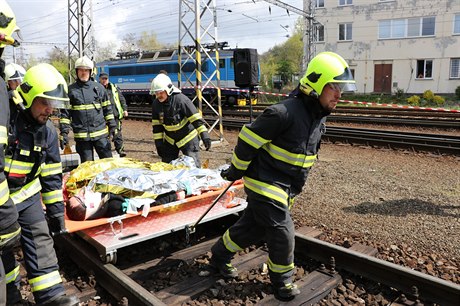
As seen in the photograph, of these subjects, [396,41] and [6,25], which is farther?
[396,41]

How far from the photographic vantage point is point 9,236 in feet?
8.90

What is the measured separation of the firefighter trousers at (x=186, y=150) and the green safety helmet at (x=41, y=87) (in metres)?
3.11

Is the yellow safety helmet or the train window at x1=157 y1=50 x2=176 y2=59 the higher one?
the train window at x1=157 y1=50 x2=176 y2=59

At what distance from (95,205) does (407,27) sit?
116ft

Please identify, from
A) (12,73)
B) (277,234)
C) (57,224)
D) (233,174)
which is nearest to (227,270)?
(277,234)

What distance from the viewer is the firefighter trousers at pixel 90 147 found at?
6.68 meters

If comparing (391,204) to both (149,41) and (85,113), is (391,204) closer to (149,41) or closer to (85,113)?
(85,113)

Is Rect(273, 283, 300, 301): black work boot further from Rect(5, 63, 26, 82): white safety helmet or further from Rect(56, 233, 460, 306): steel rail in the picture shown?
Rect(5, 63, 26, 82): white safety helmet

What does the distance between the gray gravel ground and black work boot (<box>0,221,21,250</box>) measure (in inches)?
130

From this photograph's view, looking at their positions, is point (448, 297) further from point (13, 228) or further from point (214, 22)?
point (214, 22)

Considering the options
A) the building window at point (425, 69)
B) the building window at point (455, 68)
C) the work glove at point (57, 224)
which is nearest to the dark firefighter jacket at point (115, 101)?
the work glove at point (57, 224)

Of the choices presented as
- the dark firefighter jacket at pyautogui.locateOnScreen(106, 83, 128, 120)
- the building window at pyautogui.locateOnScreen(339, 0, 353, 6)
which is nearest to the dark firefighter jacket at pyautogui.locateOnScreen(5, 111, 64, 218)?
the dark firefighter jacket at pyautogui.locateOnScreen(106, 83, 128, 120)

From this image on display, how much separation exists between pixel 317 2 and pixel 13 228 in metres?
39.4

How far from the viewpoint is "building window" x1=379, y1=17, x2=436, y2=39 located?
33.2 metres
